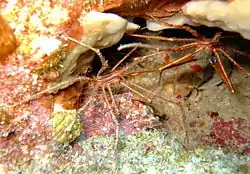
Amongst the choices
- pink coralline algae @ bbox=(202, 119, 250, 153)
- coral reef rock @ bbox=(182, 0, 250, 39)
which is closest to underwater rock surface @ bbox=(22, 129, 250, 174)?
pink coralline algae @ bbox=(202, 119, 250, 153)

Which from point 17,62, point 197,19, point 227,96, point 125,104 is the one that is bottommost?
point 227,96

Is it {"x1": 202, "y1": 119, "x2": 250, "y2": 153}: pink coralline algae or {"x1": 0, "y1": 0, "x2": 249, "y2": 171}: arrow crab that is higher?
{"x1": 0, "y1": 0, "x2": 249, "y2": 171}: arrow crab

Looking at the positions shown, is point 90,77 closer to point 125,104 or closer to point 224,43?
point 125,104

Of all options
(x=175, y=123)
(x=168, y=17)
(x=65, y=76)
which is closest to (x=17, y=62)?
(x=65, y=76)

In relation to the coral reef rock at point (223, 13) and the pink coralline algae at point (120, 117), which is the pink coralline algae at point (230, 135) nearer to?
the pink coralline algae at point (120, 117)

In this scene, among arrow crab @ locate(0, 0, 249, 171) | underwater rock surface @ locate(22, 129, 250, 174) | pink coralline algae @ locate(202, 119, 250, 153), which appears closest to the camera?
arrow crab @ locate(0, 0, 249, 171)

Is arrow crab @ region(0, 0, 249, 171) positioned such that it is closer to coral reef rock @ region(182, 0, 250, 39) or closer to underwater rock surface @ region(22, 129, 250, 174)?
underwater rock surface @ region(22, 129, 250, 174)

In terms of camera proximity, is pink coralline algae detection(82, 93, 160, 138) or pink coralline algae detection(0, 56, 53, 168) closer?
pink coralline algae detection(0, 56, 53, 168)

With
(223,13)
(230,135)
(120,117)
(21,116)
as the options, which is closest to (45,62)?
(21,116)

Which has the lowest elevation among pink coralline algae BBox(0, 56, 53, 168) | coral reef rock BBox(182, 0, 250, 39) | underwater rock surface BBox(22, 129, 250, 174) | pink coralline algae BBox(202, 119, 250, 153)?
pink coralline algae BBox(202, 119, 250, 153)
